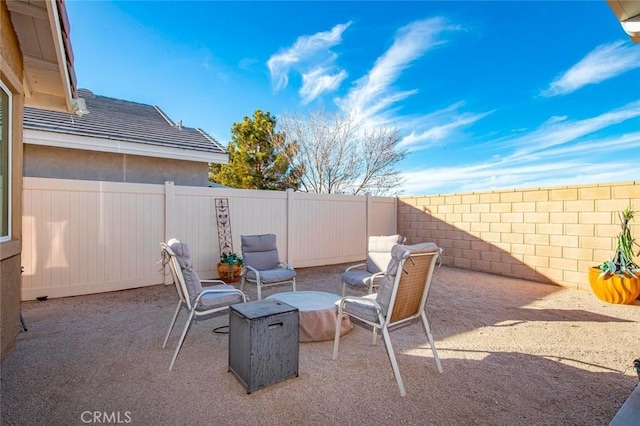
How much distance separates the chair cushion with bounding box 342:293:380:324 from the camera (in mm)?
2505

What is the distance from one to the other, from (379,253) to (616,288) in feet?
11.5

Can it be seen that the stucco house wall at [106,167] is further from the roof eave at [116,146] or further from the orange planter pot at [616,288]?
the orange planter pot at [616,288]

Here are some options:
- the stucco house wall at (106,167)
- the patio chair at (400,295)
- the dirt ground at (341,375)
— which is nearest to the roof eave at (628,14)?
the patio chair at (400,295)

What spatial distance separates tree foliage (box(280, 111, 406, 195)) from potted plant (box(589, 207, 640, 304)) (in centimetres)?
881

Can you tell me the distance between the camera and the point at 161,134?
310 inches

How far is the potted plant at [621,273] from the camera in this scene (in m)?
4.50

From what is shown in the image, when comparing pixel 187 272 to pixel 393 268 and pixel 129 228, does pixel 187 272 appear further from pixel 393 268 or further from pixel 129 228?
pixel 129 228

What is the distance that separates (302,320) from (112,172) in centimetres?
617

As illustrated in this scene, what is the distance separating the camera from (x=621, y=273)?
460 cm

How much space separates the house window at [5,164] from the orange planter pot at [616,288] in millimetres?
7462

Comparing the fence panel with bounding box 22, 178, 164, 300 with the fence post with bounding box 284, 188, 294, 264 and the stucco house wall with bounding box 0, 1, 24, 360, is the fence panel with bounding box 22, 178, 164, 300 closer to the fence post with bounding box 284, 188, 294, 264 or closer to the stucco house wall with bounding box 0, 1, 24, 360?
the stucco house wall with bounding box 0, 1, 24, 360

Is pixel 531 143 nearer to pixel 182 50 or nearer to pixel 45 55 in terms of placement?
pixel 182 50

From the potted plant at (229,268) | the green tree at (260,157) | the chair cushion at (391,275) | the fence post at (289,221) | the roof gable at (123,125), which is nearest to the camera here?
the chair cushion at (391,275)

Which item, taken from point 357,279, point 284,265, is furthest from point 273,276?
point 357,279
